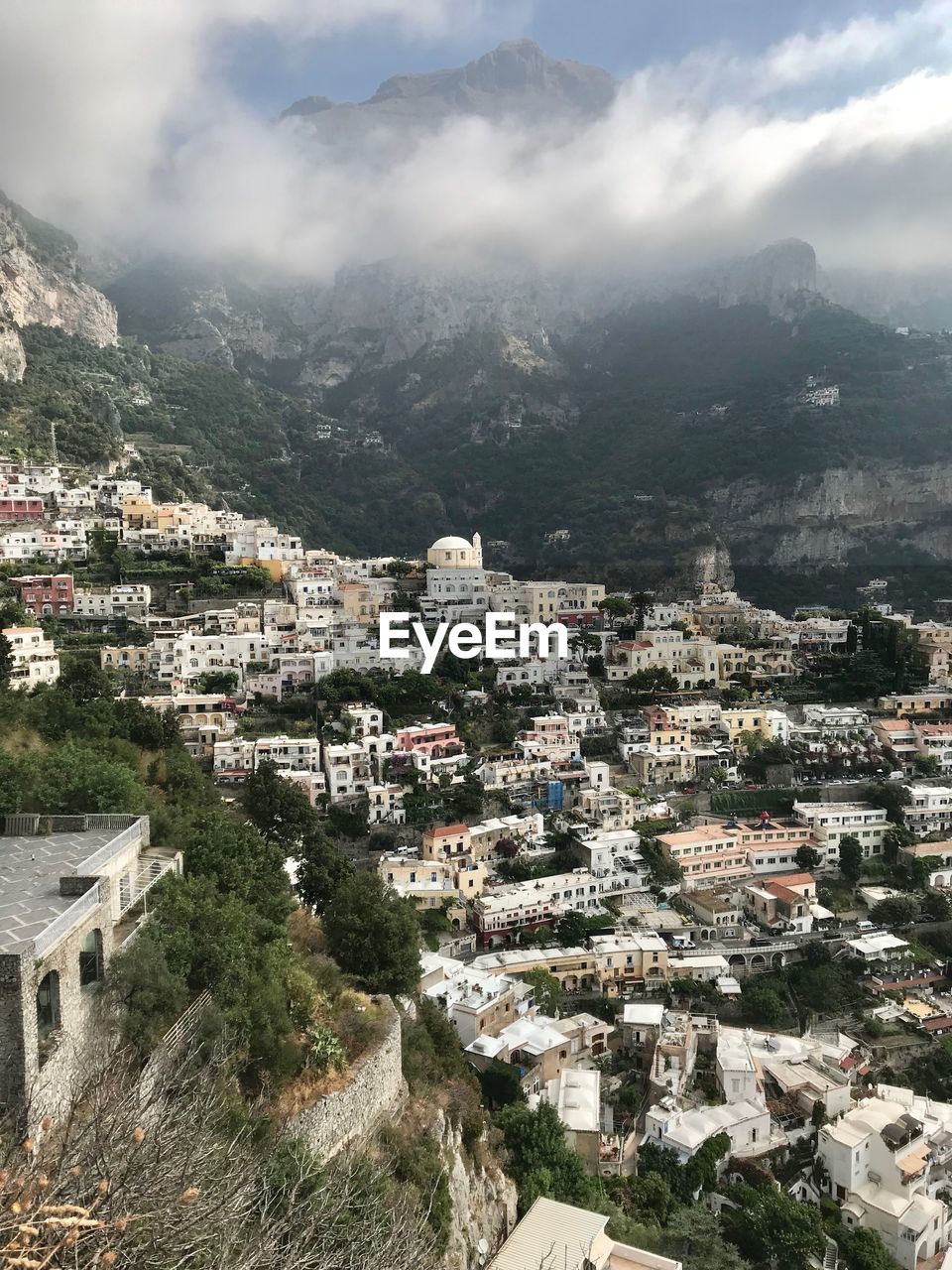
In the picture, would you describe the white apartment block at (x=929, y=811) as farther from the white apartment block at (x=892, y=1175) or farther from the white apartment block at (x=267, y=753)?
the white apartment block at (x=267, y=753)

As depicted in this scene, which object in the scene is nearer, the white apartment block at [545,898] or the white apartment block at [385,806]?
the white apartment block at [545,898]

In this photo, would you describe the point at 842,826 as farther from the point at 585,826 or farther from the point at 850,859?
the point at 585,826

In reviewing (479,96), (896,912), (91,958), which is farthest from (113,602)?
(479,96)

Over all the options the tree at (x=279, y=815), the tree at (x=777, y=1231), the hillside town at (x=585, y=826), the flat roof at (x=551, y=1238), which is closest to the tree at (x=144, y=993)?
the hillside town at (x=585, y=826)

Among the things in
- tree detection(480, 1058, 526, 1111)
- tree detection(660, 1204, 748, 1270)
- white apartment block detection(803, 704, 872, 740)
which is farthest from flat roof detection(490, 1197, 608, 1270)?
white apartment block detection(803, 704, 872, 740)

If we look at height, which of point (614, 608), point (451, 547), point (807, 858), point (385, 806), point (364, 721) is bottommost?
point (807, 858)

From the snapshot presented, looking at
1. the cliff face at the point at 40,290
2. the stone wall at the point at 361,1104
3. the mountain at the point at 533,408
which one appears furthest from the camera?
the mountain at the point at 533,408

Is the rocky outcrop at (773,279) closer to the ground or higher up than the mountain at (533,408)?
higher up

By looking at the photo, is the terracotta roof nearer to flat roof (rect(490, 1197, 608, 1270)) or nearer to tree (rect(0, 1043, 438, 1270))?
flat roof (rect(490, 1197, 608, 1270))
